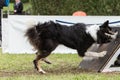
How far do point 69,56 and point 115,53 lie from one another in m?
3.72

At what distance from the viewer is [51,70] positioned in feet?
31.5

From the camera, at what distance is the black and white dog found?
9086mm

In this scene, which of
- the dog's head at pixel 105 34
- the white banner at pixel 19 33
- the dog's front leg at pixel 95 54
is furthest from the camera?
the white banner at pixel 19 33

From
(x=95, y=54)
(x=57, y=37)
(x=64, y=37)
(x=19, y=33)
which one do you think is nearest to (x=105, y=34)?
(x=95, y=54)

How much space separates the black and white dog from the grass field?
445 millimetres

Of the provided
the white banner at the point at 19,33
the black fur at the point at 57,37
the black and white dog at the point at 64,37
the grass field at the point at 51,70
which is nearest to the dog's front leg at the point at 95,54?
the black and white dog at the point at 64,37

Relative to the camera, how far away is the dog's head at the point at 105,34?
9023 mm

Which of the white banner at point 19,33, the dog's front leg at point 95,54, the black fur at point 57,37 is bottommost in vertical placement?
the white banner at point 19,33

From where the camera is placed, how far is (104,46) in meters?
9.41

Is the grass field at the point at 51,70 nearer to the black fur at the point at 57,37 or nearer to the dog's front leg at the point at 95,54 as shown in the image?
the dog's front leg at the point at 95,54

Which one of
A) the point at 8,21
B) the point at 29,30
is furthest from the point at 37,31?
the point at 8,21

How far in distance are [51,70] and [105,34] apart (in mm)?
1598

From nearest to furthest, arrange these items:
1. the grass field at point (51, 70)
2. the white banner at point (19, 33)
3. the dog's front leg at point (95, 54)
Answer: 1. the grass field at point (51, 70)
2. the dog's front leg at point (95, 54)
3. the white banner at point (19, 33)

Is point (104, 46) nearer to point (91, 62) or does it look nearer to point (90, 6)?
point (91, 62)
